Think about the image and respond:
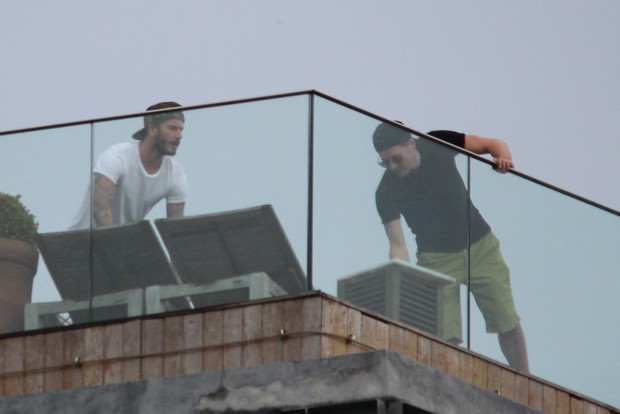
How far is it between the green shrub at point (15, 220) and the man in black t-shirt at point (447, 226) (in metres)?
3.19

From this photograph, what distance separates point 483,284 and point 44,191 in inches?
163

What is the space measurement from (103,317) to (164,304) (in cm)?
60

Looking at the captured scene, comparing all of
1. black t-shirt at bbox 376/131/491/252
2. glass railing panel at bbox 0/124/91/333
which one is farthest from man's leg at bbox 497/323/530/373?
glass railing panel at bbox 0/124/91/333

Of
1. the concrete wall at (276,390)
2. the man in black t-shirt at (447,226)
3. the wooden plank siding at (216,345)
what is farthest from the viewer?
the man in black t-shirt at (447,226)

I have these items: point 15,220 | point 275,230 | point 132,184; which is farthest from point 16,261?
point 275,230

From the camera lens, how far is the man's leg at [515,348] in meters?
21.9

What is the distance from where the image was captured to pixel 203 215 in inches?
818

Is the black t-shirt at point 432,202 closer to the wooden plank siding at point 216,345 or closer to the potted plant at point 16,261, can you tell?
the wooden plank siding at point 216,345

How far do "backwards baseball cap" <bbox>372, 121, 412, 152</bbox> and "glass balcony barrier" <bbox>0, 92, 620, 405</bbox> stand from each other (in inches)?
4.2

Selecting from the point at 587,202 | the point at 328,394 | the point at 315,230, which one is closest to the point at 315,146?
the point at 315,230

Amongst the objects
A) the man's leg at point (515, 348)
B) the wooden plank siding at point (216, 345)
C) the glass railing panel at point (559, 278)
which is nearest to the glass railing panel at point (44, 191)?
the wooden plank siding at point (216, 345)

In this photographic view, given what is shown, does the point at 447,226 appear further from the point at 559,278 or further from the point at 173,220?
the point at 173,220

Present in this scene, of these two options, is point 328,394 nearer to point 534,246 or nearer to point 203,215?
point 203,215

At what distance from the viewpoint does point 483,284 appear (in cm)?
2195
